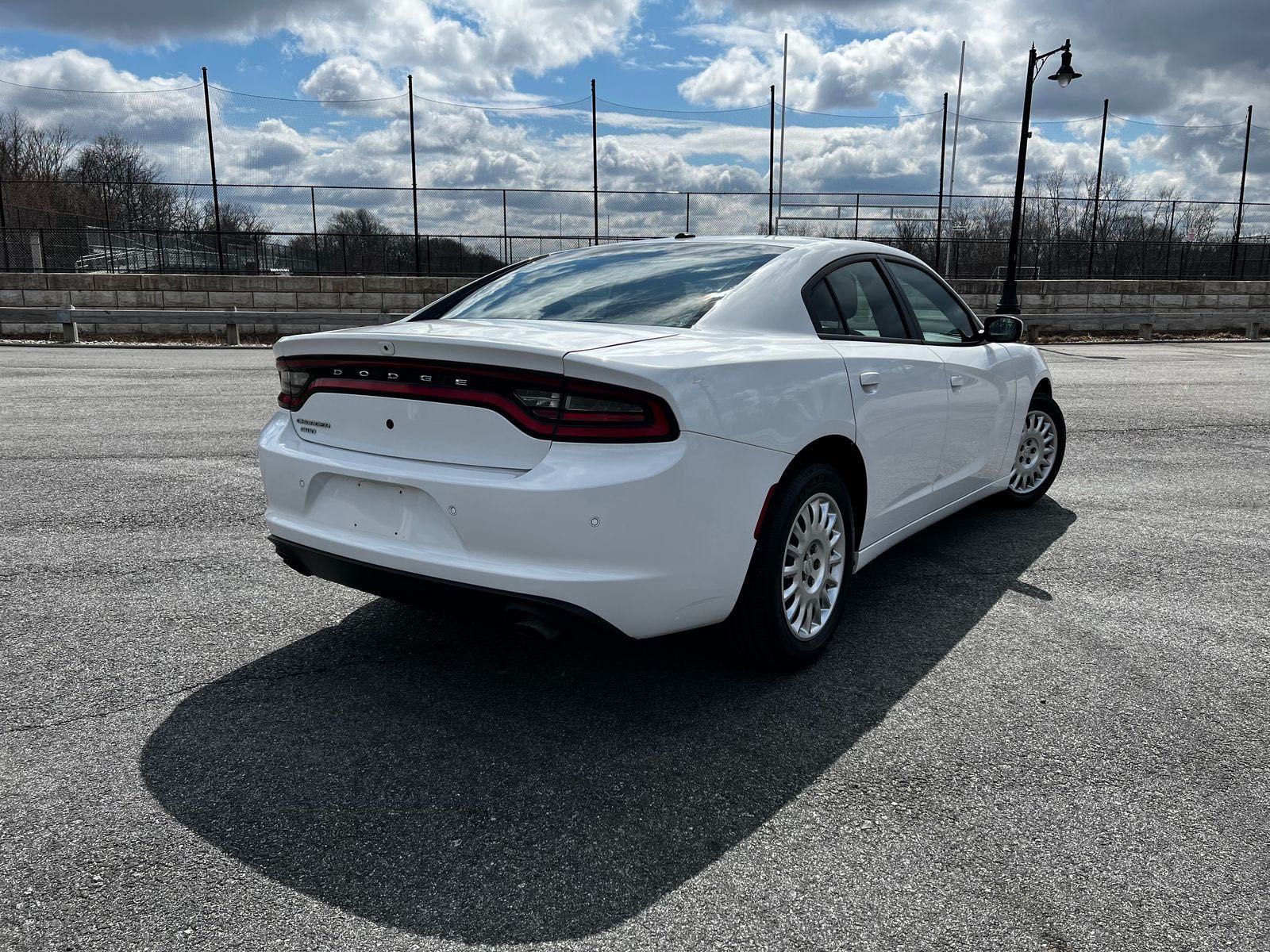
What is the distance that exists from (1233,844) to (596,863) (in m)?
1.64

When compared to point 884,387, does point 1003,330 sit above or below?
above

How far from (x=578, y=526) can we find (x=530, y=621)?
1.07ft

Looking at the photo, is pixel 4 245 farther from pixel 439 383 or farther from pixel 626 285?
pixel 439 383

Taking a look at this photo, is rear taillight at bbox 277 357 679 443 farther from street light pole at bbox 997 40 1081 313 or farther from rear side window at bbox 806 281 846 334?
street light pole at bbox 997 40 1081 313

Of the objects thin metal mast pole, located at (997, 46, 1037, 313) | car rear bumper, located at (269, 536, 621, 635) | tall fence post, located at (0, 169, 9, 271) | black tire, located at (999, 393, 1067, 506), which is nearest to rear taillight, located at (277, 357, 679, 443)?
car rear bumper, located at (269, 536, 621, 635)

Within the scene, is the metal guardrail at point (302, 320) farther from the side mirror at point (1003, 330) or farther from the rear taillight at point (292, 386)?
the rear taillight at point (292, 386)

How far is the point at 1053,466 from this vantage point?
6.11 m

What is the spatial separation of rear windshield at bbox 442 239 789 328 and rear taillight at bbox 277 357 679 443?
741 millimetres

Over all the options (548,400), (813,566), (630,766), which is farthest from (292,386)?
(813,566)

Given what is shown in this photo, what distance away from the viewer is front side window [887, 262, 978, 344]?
4602 millimetres

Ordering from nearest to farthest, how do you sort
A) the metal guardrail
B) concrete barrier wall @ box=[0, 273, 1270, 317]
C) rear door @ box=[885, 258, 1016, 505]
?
rear door @ box=[885, 258, 1016, 505] < the metal guardrail < concrete barrier wall @ box=[0, 273, 1270, 317]

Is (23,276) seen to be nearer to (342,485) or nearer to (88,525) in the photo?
(88,525)

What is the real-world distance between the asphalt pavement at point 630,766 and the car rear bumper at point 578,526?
0.19 meters

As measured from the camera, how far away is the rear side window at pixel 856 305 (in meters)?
3.82
